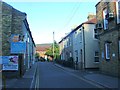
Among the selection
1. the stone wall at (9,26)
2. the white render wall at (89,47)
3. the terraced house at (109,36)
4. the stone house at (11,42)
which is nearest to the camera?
the terraced house at (109,36)

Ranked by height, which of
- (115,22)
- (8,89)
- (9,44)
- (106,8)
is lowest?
(8,89)

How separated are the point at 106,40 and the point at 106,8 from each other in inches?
116

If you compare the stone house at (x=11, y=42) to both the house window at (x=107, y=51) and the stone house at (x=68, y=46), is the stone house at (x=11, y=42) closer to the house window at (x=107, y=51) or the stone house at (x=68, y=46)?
the house window at (x=107, y=51)

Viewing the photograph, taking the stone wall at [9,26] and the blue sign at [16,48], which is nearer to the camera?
the blue sign at [16,48]

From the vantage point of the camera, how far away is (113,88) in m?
15.5

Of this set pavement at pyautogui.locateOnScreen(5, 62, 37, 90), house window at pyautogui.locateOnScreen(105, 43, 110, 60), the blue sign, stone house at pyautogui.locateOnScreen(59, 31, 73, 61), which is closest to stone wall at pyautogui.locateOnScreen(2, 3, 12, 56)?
the blue sign

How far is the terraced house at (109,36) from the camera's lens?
23.0 metres

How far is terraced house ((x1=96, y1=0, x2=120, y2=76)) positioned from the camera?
23.0 metres

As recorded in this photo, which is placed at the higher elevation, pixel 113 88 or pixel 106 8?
pixel 106 8

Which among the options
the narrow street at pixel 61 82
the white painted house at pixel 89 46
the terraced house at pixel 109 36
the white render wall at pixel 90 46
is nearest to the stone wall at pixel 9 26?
the narrow street at pixel 61 82

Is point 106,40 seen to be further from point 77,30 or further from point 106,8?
point 77,30

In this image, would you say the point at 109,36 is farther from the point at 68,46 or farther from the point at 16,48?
the point at 68,46

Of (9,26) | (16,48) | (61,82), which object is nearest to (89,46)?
(9,26)

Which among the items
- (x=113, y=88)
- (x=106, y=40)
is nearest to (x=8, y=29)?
(x=106, y=40)
